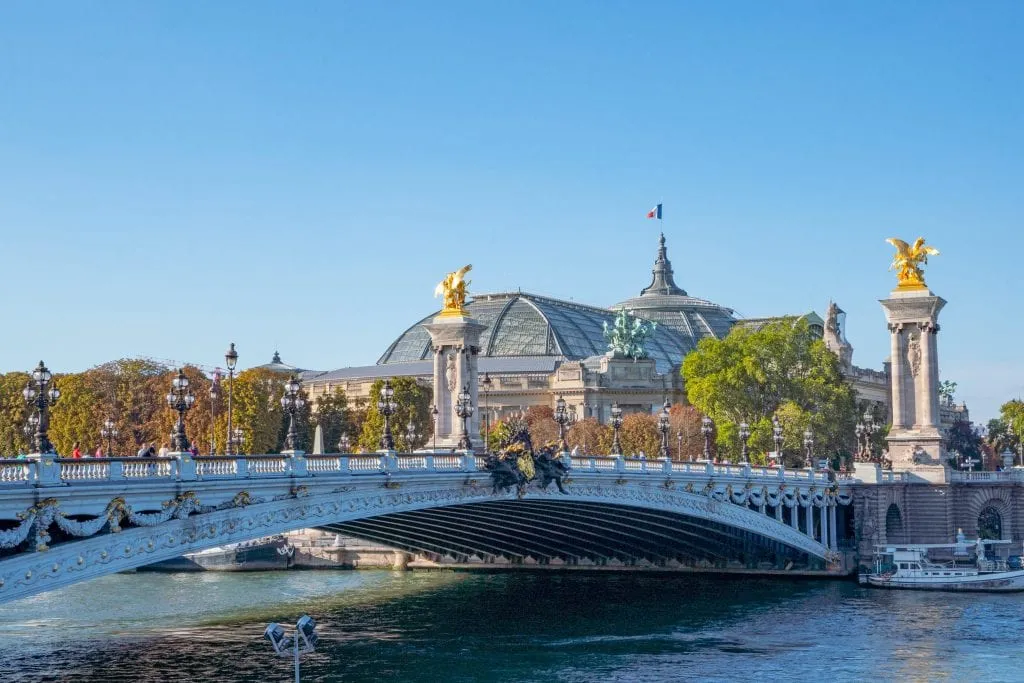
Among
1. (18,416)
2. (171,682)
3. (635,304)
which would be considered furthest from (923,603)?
(635,304)

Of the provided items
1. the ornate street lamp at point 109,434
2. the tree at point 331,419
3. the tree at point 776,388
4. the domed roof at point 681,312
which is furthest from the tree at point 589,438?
the domed roof at point 681,312

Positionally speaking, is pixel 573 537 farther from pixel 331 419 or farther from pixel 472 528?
pixel 331 419

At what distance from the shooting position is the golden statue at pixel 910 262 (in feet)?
278

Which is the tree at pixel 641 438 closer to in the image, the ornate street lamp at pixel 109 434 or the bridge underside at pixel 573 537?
the bridge underside at pixel 573 537

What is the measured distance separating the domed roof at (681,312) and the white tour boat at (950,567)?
102m

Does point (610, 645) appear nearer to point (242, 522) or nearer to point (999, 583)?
point (242, 522)

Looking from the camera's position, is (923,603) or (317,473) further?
(923,603)

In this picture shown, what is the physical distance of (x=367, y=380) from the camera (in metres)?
154

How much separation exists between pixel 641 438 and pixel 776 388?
488 inches

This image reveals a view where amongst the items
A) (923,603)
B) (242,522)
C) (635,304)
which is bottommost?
(923,603)

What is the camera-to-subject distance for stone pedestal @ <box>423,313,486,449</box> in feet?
280

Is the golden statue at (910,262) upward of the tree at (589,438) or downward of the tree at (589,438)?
upward

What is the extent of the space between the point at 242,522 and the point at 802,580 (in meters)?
42.5

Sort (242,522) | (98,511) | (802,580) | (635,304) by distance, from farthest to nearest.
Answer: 1. (635,304)
2. (802,580)
3. (242,522)
4. (98,511)
